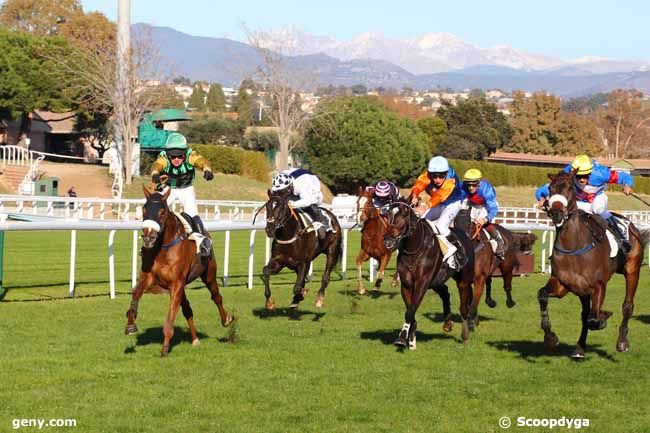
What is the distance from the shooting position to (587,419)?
7.50m

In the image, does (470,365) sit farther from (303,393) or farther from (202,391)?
(202,391)

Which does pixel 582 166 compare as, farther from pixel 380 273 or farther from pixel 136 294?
pixel 380 273

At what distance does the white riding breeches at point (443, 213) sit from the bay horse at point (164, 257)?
2.81 metres

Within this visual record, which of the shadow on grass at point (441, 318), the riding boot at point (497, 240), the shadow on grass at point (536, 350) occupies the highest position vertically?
the riding boot at point (497, 240)

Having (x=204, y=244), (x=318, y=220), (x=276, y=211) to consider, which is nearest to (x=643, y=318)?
(x=318, y=220)

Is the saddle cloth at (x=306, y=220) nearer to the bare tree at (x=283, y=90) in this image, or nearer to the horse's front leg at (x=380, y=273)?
the horse's front leg at (x=380, y=273)

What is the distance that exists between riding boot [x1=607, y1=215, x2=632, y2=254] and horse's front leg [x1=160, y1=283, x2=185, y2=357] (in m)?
4.54

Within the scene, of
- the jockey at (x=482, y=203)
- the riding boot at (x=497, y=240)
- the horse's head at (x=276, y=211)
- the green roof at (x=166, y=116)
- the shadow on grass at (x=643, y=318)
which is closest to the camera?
the horse's head at (x=276, y=211)

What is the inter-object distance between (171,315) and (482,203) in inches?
204

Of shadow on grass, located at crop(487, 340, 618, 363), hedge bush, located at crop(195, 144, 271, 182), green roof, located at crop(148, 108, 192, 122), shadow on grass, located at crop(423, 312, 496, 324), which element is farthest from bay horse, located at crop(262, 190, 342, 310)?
green roof, located at crop(148, 108, 192, 122)

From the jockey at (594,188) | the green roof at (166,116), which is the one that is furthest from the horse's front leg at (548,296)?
the green roof at (166,116)

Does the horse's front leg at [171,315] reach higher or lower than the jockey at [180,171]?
lower

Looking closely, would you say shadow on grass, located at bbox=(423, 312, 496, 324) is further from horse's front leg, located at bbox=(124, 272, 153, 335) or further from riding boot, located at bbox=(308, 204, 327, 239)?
horse's front leg, located at bbox=(124, 272, 153, 335)

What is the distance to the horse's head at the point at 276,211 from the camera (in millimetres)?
12383
